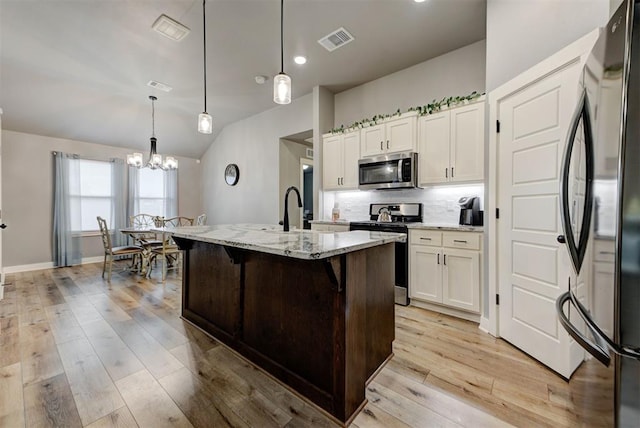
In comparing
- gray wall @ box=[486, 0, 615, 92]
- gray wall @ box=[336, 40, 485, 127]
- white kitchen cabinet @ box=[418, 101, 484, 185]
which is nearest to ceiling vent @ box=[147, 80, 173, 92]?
gray wall @ box=[336, 40, 485, 127]

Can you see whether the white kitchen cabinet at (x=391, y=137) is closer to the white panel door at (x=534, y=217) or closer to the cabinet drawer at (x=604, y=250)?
the white panel door at (x=534, y=217)

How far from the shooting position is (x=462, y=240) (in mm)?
2633

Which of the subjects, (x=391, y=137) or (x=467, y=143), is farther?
(x=391, y=137)

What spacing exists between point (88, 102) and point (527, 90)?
19.7 ft

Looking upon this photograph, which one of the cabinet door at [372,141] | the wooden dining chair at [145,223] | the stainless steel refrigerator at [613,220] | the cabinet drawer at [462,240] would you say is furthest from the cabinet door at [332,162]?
the wooden dining chair at [145,223]

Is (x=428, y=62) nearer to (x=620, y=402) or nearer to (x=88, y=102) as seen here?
(x=620, y=402)

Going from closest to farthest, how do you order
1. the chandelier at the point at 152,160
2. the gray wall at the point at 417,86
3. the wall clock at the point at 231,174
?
the gray wall at the point at 417,86 < the chandelier at the point at 152,160 < the wall clock at the point at 231,174

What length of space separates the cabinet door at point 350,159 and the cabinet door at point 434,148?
2.92ft

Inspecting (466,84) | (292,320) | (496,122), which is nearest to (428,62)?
(466,84)

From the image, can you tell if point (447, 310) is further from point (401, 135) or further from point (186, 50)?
point (186, 50)

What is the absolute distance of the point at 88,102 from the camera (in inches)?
174

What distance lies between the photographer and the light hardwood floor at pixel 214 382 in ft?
4.60

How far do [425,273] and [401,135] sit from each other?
5.51ft

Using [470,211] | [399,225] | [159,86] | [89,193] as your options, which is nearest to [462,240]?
[470,211]
